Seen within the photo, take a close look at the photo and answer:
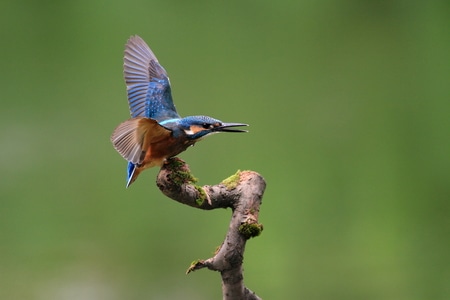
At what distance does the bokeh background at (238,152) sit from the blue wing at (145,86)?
601mm

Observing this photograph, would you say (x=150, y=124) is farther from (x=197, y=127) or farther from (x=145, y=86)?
(x=145, y=86)

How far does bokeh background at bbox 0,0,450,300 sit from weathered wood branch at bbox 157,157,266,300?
0.80 m

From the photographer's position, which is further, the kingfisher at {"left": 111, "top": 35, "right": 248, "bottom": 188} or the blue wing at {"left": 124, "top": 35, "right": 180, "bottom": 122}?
the blue wing at {"left": 124, "top": 35, "right": 180, "bottom": 122}

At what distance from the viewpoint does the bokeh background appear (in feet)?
5.68

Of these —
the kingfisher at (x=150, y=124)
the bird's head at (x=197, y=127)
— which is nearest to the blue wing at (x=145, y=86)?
the kingfisher at (x=150, y=124)

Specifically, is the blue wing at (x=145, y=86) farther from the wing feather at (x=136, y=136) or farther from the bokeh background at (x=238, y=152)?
the bokeh background at (x=238, y=152)

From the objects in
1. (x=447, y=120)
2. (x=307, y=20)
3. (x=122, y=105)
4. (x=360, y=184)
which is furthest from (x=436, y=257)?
(x=122, y=105)

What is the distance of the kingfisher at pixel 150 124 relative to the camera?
88cm

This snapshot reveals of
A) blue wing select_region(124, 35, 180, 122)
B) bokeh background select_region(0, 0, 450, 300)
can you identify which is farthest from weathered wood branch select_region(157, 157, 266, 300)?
bokeh background select_region(0, 0, 450, 300)

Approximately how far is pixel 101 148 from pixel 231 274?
940 mm

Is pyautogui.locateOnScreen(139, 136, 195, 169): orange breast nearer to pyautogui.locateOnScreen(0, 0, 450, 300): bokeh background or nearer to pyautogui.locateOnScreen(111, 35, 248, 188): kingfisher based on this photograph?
pyautogui.locateOnScreen(111, 35, 248, 188): kingfisher

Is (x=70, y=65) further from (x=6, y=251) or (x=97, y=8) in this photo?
(x=6, y=251)

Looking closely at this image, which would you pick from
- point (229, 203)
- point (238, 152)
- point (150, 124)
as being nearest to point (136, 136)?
point (150, 124)

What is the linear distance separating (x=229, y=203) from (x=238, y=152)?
0.85m
